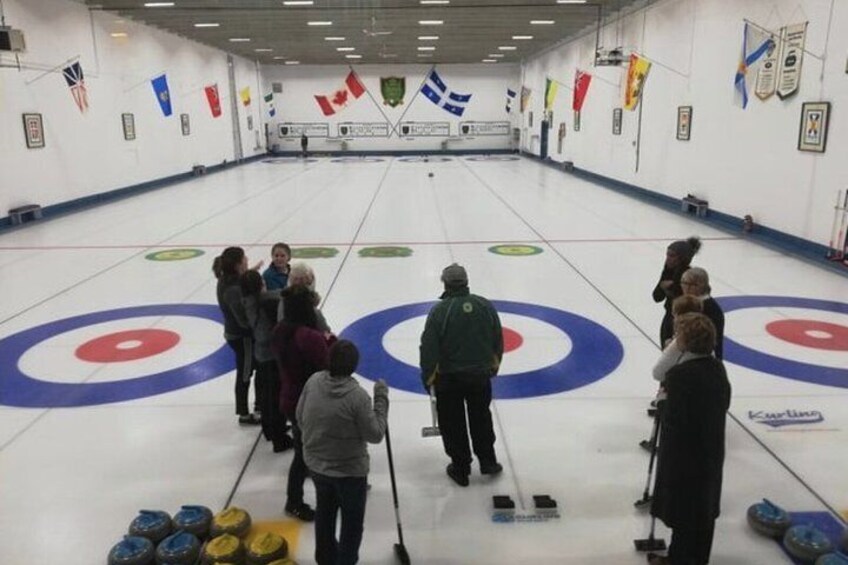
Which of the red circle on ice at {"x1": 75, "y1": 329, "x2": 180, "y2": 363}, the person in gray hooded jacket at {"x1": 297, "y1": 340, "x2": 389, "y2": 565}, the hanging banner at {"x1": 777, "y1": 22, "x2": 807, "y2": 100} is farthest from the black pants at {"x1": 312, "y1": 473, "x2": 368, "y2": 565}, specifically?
the hanging banner at {"x1": 777, "y1": 22, "x2": 807, "y2": 100}

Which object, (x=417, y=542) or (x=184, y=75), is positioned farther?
(x=184, y=75)

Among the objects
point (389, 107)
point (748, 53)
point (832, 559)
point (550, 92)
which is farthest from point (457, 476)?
point (389, 107)

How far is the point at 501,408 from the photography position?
5.59m

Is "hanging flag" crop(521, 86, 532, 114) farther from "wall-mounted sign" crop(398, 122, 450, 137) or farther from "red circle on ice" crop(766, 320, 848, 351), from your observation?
"red circle on ice" crop(766, 320, 848, 351)

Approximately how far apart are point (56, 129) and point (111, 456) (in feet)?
48.0

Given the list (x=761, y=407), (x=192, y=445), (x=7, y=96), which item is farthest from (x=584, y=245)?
(x=7, y=96)

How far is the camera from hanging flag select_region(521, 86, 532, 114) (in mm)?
35856

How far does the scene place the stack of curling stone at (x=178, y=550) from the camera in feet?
11.4

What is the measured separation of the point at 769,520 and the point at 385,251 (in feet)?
28.3

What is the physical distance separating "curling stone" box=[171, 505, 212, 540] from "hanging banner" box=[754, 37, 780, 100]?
40.7 feet

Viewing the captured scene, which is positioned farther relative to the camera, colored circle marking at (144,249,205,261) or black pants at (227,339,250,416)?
colored circle marking at (144,249,205,261)

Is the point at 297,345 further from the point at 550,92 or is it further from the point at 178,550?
the point at 550,92

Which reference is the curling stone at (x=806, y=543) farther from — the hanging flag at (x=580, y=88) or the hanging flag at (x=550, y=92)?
the hanging flag at (x=550, y=92)

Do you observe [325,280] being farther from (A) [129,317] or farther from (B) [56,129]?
(B) [56,129]
